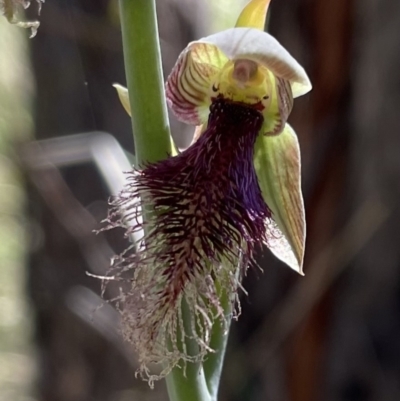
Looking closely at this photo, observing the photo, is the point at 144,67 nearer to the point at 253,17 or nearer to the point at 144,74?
the point at 144,74

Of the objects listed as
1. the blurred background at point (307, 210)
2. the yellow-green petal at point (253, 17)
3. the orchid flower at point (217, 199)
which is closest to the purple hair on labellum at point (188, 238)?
the orchid flower at point (217, 199)

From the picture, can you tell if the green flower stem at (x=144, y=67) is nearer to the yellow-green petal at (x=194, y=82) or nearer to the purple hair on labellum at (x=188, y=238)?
the purple hair on labellum at (x=188, y=238)

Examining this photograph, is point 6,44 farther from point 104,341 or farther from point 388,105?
point 388,105

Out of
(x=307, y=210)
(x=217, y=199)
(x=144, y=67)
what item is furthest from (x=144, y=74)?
(x=307, y=210)

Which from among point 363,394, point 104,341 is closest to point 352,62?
point 363,394

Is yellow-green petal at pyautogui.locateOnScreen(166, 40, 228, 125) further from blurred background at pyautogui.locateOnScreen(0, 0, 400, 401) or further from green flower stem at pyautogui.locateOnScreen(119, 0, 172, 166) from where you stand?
blurred background at pyautogui.locateOnScreen(0, 0, 400, 401)

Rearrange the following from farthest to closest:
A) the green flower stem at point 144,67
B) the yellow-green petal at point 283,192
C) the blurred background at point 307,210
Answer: the blurred background at point 307,210
the yellow-green petal at point 283,192
the green flower stem at point 144,67
